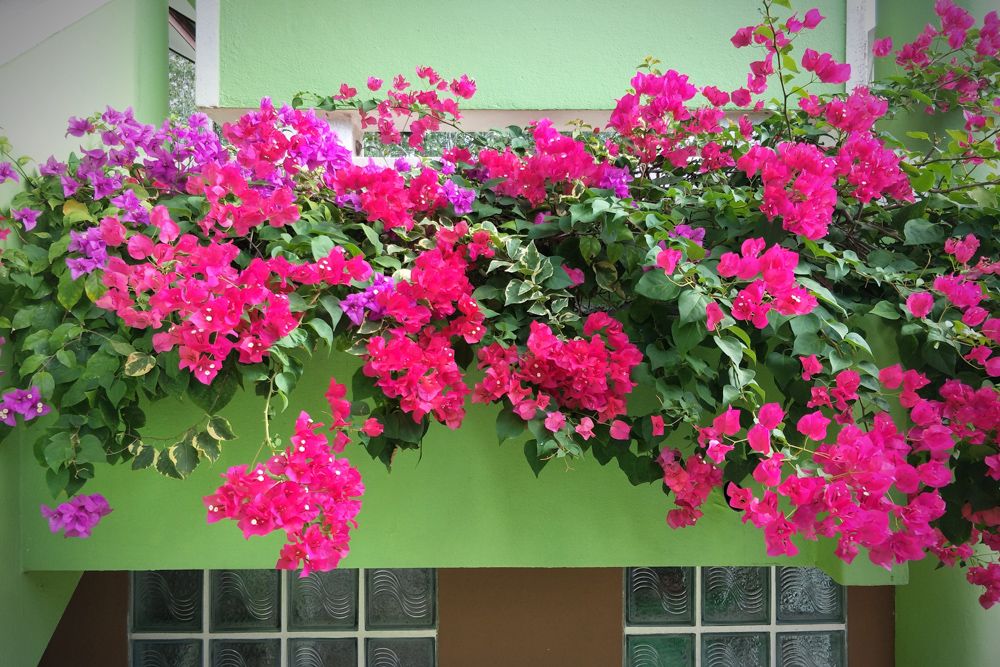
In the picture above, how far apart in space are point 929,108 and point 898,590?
1.46 m

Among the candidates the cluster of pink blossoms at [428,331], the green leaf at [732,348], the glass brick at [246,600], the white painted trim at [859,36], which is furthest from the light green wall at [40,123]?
the white painted trim at [859,36]

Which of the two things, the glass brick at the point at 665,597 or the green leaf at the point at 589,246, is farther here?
the glass brick at the point at 665,597

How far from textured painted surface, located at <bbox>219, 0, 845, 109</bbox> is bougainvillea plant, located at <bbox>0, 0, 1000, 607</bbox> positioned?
0.60 meters

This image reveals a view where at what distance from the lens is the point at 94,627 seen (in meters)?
2.11

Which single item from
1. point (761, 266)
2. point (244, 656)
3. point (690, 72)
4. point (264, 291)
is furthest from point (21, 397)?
point (690, 72)

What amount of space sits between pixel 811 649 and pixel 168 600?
73.9 inches

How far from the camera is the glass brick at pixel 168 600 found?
2135mm

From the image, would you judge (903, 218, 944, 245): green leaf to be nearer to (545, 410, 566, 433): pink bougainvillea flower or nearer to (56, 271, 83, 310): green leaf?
(545, 410, 566, 433): pink bougainvillea flower

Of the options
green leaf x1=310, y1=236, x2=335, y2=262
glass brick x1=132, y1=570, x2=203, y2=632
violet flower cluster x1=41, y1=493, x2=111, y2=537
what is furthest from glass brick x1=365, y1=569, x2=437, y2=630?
green leaf x1=310, y1=236, x2=335, y2=262

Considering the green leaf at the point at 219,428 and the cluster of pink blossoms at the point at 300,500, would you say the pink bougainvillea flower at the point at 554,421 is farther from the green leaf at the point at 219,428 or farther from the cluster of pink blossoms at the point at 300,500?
the green leaf at the point at 219,428

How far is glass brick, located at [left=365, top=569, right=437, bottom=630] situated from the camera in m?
2.15

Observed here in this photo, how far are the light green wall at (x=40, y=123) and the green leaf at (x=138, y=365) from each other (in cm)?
40

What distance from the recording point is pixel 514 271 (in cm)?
104

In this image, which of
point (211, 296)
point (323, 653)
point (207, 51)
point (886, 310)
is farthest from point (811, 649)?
point (207, 51)
